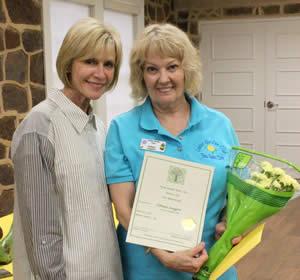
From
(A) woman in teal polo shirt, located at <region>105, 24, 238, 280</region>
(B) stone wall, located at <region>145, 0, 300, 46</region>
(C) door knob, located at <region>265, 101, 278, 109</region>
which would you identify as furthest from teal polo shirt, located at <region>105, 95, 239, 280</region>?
(C) door knob, located at <region>265, 101, 278, 109</region>

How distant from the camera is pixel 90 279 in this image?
4.81 ft

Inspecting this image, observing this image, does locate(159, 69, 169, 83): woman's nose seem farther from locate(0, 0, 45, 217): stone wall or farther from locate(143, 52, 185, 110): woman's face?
locate(0, 0, 45, 217): stone wall

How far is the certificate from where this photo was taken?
145cm

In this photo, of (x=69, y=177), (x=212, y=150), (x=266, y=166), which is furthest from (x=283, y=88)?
(x=69, y=177)

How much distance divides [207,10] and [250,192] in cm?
625

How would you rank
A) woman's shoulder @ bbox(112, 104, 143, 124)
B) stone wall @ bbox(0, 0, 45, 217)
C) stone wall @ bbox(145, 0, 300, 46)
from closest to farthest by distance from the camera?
1. woman's shoulder @ bbox(112, 104, 143, 124)
2. stone wall @ bbox(0, 0, 45, 217)
3. stone wall @ bbox(145, 0, 300, 46)

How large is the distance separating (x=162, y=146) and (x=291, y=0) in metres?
5.86

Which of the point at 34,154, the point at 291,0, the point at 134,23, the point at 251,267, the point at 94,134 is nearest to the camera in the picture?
the point at 34,154

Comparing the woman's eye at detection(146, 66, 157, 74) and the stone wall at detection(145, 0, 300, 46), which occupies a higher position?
the stone wall at detection(145, 0, 300, 46)

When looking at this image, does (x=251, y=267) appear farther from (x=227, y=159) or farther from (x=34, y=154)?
(x=34, y=154)

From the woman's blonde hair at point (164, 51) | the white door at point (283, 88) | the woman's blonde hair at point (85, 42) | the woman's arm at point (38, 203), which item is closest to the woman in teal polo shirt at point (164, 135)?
the woman's blonde hair at point (164, 51)

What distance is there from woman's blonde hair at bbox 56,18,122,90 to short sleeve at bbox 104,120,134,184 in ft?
0.81

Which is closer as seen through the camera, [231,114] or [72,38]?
[72,38]

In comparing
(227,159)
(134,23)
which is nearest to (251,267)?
(227,159)
